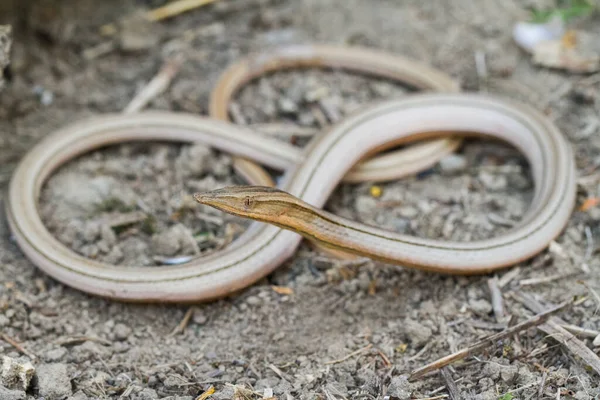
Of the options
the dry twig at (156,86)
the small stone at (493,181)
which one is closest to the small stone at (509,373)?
the small stone at (493,181)

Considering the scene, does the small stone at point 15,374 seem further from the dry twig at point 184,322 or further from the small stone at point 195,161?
the small stone at point 195,161

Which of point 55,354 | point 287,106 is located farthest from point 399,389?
point 287,106

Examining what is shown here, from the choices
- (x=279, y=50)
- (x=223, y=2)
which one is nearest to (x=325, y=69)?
(x=279, y=50)

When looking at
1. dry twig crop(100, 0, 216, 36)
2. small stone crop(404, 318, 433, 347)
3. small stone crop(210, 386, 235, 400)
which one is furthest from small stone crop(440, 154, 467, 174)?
dry twig crop(100, 0, 216, 36)

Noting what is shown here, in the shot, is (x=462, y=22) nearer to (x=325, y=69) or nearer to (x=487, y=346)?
(x=325, y=69)

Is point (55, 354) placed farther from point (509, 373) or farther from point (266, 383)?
point (509, 373)

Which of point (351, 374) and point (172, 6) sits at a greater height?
point (172, 6)

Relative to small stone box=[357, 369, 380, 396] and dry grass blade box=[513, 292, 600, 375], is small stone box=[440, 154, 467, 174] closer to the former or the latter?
dry grass blade box=[513, 292, 600, 375]
